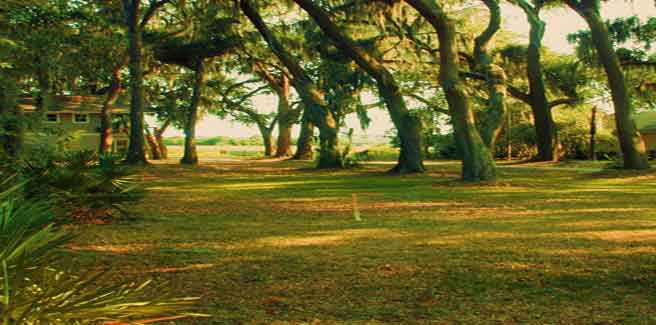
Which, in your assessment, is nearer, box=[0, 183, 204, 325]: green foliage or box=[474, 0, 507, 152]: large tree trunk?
box=[0, 183, 204, 325]: green foliage

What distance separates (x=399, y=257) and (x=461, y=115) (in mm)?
13711

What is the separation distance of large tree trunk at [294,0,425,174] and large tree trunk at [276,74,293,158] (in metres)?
21.8

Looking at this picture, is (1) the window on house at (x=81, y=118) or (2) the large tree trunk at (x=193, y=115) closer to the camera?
(2) the large tree trunk at (x=193, y=115)

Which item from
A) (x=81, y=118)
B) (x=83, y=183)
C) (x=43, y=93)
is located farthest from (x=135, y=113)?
(x=43, y=93)

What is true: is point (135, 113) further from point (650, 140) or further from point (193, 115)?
point (650, 140)

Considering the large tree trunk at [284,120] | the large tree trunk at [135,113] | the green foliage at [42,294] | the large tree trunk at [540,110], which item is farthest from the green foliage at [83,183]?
the large tree trunk at [284,120]

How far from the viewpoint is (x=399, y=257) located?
26.0ft

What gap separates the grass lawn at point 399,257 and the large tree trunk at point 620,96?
31.0ft

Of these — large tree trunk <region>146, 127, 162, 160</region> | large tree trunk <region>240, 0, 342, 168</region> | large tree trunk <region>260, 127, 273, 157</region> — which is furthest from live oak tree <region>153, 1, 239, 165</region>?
large tree trunk <region>260, 127, 273, 157</region>

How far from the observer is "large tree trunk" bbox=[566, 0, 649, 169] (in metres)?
24.4

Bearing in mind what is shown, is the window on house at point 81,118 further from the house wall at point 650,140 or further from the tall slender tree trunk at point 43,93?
the tall slender tree trunk at point 43,93

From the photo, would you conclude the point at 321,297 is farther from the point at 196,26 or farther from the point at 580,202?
the point at 196,26

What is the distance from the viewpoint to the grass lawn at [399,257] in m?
5.56

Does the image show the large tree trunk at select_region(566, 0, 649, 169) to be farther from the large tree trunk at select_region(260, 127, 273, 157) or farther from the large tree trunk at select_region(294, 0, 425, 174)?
the large tree trunk at select_region(260, 127, 273, 157)
